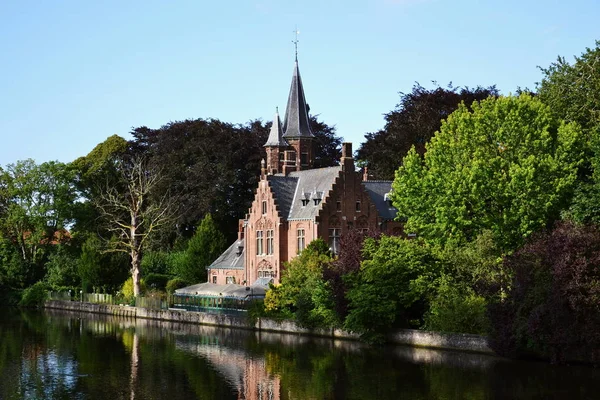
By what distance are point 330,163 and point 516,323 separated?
1740 inches

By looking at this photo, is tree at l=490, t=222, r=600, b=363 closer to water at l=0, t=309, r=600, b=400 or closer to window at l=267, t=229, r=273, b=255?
water at l=0, t=309, r=600, b=400

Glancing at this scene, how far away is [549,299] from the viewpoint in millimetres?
33156

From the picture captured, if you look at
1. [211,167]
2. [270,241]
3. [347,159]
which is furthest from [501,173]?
[211,167]

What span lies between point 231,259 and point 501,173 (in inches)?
1005

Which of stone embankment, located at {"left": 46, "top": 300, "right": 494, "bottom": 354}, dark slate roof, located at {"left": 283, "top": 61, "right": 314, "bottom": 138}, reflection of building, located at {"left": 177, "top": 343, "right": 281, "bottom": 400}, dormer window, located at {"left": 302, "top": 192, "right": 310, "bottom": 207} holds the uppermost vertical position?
dark slate roof, located at {"left": 283, "top": 61, "right": 314, "bottom": 138}

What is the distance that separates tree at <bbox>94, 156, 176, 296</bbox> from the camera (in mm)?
61344

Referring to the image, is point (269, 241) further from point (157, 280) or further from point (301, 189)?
point (157, 280)

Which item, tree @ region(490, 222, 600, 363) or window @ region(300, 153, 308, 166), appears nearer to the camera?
tree @ region(490, 222, 600, 363)

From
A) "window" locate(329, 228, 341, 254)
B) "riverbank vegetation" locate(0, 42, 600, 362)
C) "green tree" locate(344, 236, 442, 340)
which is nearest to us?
"riverbank vegetation" locate(0, 42, 600, 362)

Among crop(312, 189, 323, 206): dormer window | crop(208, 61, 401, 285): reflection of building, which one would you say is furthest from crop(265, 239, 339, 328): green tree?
crop(312, 189, 323, 206): dormer window

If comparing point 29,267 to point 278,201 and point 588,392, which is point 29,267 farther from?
point 588,392

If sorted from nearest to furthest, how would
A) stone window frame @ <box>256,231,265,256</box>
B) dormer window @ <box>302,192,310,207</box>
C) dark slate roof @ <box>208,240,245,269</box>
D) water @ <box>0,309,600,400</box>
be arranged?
water @ <box>0,309,600,400</box> < dormer window @ <box>302,192,310,207</box> < stone window frame @ <box>256,231,265,256</box> < dark slate roof @ <box>208,240,245,269</box>

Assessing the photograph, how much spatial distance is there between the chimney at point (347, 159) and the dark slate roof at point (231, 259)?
10393 millimetres

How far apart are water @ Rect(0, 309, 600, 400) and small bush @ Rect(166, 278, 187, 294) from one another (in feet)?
54.1
